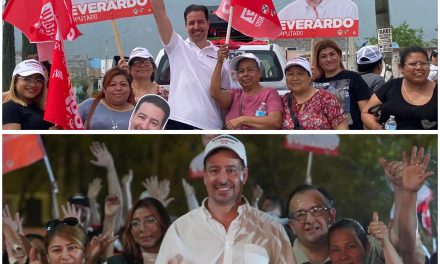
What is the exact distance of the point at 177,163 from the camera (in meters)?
3.61

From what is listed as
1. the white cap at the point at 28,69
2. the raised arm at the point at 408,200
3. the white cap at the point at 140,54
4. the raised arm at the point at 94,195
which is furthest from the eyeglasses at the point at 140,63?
the raised arm at the point at 408,200

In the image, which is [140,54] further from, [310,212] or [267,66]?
[267,66]

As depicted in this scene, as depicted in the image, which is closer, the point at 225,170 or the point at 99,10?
the point at 225,170

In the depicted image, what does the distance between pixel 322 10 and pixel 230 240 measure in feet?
9.90

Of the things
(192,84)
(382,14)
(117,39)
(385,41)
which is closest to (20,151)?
(192,84)

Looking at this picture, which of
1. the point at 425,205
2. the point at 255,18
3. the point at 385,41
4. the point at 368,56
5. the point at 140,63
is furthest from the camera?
the point at 385,41

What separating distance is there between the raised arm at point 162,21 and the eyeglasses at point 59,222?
1476 millimetres

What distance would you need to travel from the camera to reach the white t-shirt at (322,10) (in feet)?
20.0

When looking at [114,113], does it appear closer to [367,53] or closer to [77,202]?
[77,202]

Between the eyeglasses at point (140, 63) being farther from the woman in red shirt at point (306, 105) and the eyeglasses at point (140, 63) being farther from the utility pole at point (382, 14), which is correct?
the utility pole at point (382, 14)

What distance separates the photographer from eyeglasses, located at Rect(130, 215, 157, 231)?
11.9 feet

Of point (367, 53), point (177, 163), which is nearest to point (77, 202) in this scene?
point (177, 163)

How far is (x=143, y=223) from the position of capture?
3648mm

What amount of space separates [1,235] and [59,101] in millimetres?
835
